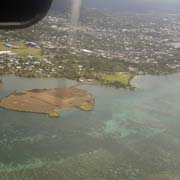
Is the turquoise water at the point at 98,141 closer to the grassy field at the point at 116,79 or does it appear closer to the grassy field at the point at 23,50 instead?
the grassy field at the point at 116,79

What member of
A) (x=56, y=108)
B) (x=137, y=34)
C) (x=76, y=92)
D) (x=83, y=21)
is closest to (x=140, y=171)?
(x=56, y=108)

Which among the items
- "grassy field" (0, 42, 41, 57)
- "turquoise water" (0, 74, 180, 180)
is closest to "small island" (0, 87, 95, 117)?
"turquoise water" (0, 74, 180, 180)

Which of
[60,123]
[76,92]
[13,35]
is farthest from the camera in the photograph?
[13,35]

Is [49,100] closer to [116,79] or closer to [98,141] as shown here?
[98,141]

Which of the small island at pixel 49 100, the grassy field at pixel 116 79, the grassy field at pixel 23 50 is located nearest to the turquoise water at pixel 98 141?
the small island at pixel 49 100

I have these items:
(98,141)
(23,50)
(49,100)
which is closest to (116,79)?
(49,100)

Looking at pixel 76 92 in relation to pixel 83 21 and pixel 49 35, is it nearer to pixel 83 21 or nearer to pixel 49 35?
pixel 49 35
